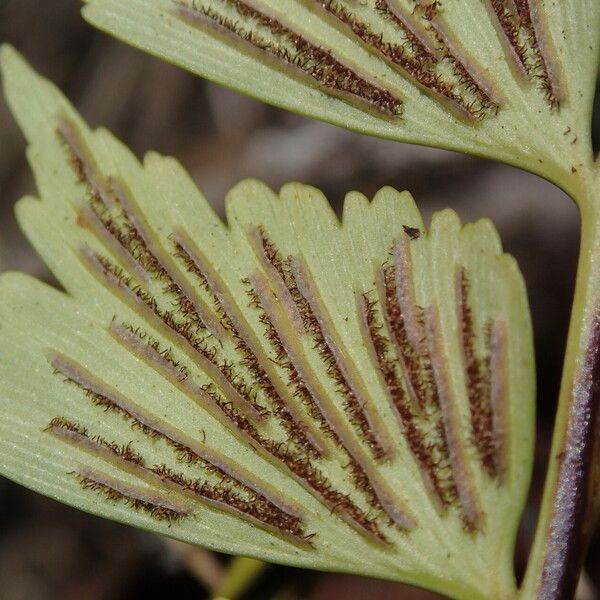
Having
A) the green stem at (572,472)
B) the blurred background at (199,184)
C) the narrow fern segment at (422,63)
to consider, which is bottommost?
the blurred background at (199,184)

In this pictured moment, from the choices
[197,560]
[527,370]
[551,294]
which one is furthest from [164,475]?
[551,294]

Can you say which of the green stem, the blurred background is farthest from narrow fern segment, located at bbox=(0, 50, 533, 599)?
the blurred background

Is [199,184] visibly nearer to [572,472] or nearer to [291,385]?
[291,385]

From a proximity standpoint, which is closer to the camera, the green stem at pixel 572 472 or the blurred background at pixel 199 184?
the green stem at pixel 572 472

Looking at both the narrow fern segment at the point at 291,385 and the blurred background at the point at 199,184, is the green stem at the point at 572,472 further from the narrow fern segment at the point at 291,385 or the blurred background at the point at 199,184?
the blurred background at the point at 199,184

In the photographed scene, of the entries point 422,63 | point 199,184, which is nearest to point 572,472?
point 422,63

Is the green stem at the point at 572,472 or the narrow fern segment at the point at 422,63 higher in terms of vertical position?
the narrow fern segment at the point at 422,63

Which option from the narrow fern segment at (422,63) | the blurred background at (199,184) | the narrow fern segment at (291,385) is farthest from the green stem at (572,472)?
the blurred background at (199,184)

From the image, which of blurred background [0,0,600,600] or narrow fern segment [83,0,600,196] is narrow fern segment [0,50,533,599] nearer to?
narrow fern segment [83,0,600,196]
